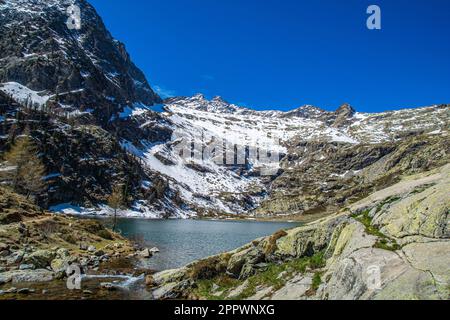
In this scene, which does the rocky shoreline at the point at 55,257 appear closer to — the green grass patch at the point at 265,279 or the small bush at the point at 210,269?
the small bush at the point at 210,269

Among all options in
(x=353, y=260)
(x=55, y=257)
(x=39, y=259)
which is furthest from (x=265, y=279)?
(x=55, y=257)

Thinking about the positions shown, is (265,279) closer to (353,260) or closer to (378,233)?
(378,233)

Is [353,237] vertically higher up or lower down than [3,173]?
lower down

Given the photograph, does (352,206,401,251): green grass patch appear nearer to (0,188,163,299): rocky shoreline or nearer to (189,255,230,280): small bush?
(189,255,230,280): small bush

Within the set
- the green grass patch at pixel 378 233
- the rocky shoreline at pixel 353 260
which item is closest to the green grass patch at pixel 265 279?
the rocky shoreline at pixel 353 260

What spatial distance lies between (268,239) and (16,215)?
50.6 meters

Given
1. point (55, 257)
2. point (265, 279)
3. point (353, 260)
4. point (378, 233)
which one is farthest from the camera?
point (55, 257)

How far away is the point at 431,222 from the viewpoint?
788 inches

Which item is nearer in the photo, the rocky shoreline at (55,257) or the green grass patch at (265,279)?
the green grass patch at (265,279)

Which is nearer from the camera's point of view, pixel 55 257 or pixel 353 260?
pixel 353 260

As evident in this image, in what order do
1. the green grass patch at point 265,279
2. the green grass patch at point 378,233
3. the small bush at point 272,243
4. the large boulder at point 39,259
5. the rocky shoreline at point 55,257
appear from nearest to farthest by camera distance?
the green grass patch at point 378,233
the green grass patch at point 265,279
the small bush at point 272,243
the rocky shoreline at point 55,257
the large boulder at point 39,259

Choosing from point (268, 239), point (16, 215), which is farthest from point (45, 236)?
point (268, 239)

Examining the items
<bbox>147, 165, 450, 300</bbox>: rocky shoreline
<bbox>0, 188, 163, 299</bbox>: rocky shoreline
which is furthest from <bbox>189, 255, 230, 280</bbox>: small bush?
<bbox>0, 188, 163, 299</bbox>: rocky shoreline
